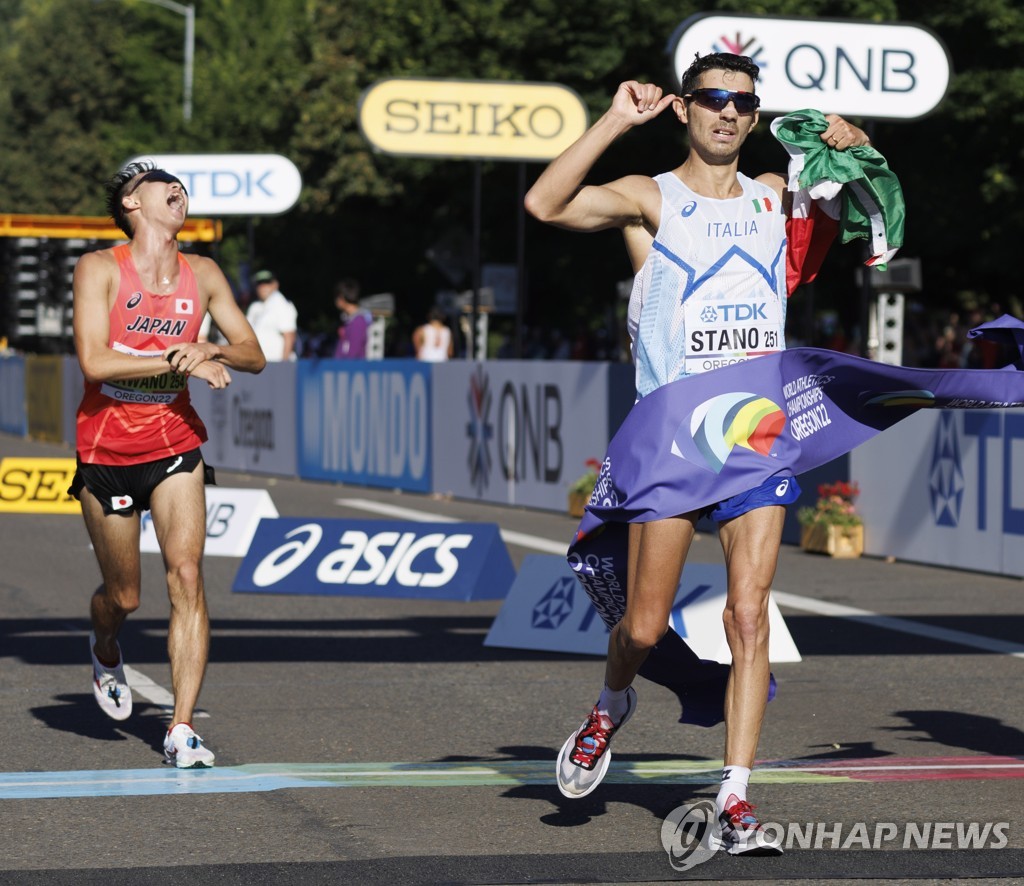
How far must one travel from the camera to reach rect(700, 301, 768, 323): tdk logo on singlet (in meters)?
5.75

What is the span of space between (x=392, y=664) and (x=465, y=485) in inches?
467

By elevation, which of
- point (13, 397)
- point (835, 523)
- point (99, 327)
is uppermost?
point (99, 327)

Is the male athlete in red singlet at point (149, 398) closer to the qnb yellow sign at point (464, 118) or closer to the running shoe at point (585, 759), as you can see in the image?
the running shoe at point (585, 759)

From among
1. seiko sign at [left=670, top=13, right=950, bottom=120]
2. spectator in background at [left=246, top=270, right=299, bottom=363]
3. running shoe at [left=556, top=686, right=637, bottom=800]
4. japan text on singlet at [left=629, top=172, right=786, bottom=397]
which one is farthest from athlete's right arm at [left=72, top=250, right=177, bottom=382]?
spectator in background at [left=246, top=270, right=299, bottom=363]

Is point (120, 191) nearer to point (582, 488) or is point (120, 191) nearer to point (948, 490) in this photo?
point (948, 490)

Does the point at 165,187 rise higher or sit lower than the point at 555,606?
higher

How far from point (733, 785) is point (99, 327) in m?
2.79

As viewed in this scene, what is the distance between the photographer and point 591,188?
18.6 feet

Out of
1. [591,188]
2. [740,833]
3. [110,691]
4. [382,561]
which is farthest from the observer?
[382,561]

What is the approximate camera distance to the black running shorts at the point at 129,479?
278 inches

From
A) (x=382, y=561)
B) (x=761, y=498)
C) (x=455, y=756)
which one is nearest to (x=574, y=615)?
(x=382, y=561)

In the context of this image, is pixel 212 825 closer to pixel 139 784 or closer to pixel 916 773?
pixel 139 784

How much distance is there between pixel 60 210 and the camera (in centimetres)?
7850

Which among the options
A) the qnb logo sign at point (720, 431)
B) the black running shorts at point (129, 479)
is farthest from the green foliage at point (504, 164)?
the qnb logo sign at point (720, 431)
